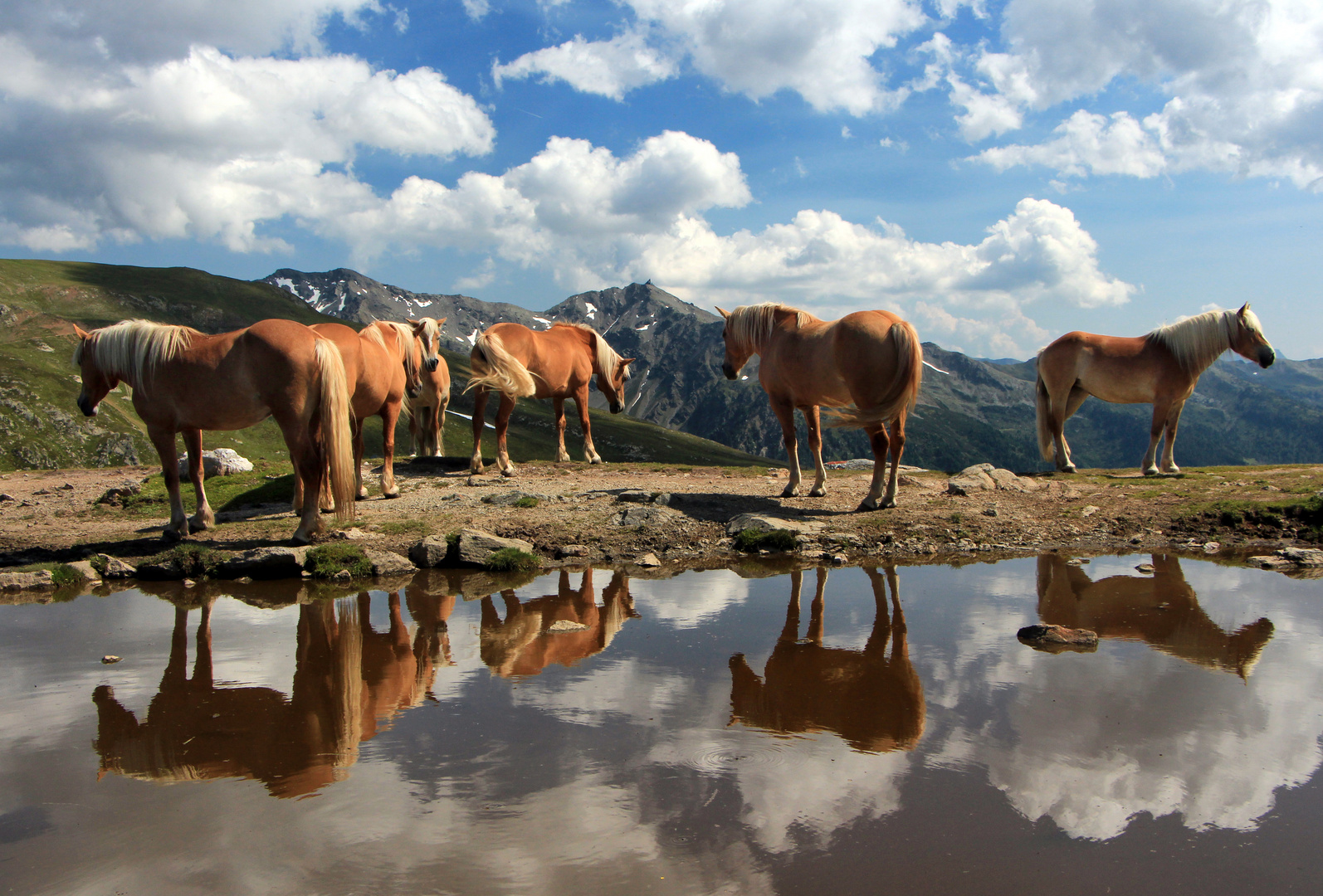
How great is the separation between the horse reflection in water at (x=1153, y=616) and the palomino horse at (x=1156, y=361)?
955cm

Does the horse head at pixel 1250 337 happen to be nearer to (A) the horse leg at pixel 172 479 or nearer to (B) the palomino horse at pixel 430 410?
(B) the palomino horse at pixel 430 410

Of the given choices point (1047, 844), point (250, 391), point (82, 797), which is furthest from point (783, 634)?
point (250, 391)

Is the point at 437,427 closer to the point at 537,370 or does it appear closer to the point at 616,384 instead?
the point at 537,370

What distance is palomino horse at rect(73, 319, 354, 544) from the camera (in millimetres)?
10586

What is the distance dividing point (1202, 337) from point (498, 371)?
1660 cm

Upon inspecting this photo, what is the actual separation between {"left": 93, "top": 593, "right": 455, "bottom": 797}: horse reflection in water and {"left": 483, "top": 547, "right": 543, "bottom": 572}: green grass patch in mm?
2796

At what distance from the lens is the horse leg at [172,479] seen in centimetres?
1145

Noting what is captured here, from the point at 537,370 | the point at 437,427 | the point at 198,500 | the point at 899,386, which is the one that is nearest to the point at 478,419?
the point at 537,370

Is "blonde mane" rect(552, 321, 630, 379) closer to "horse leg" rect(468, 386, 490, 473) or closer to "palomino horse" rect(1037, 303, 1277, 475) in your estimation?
"horse leg" rect(468, 386, 490, 473)

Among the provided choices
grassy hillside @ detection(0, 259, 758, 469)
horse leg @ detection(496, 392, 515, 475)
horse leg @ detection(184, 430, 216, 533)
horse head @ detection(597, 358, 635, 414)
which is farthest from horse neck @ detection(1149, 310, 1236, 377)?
grassy hillside @ detection(0, 259, 758, 469)

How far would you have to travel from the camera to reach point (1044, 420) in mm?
19531

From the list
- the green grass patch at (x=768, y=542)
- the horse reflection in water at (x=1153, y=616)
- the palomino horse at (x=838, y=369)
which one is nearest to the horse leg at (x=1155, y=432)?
the palomino horse at (x=838, y=369)

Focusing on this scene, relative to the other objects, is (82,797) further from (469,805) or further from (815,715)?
(815,715)

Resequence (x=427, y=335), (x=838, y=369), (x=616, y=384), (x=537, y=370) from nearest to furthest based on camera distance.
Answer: (x=838, y=369) < (x=427, y=335) < (x=537, y=370) < (x=616, y=384)
